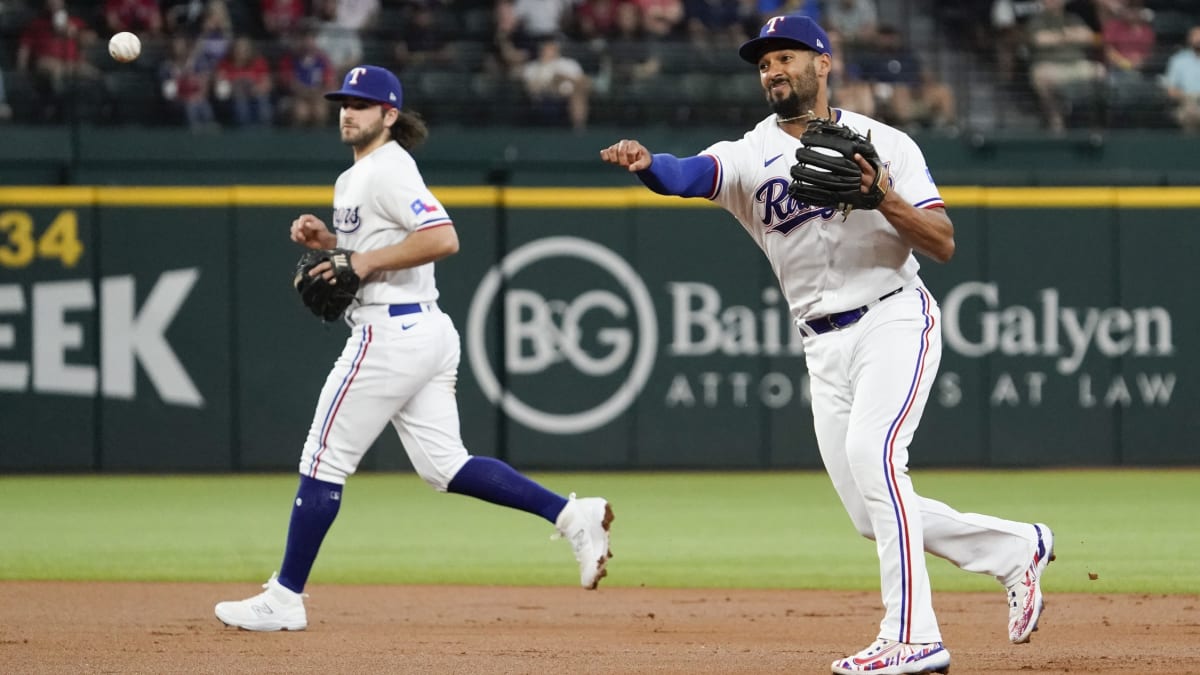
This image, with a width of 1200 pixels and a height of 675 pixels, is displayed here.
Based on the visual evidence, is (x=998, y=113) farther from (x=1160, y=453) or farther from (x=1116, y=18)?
(x=1160, y=453)

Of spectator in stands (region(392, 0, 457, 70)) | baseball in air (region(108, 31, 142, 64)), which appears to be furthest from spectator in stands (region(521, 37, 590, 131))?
baseball in air (region(108, 31, 142, 64))

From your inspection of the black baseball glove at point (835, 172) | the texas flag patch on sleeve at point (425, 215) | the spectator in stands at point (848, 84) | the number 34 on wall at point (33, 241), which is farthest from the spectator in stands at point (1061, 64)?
the black baseball glove at point (835, 172)

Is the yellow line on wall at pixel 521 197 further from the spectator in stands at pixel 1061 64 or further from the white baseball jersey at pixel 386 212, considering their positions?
the white baseball jersey at pixel 386 212

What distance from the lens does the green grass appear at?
779cm

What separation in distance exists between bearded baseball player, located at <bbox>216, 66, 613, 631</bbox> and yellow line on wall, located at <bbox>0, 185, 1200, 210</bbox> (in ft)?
20.8

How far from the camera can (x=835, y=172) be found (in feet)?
15.4

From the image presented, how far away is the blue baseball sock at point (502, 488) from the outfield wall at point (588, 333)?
620cm

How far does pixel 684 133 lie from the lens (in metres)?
13.4

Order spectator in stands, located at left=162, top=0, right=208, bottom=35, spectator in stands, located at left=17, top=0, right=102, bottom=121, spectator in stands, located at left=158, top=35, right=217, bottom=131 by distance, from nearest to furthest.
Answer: spectator in stands, located at left=17, top=0, right=102, bottom=121
spectator in stands, located at left=158, top=35, right=217, bottom=131
spectator in stands, located at left=162, top=0, right=208, bottom=35

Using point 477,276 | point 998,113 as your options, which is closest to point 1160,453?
point 998,113

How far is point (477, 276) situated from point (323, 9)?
2951 millimetres

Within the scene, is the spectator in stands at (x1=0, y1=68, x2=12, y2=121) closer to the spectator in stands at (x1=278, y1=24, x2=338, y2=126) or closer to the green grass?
the spectator in stands at (x1=278, y1=24, x2=338, y2=126)

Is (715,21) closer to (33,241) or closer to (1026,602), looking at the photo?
(33,241)

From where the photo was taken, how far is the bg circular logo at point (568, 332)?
12.9m
